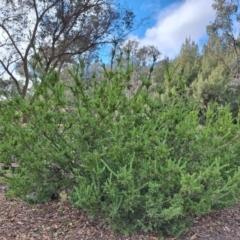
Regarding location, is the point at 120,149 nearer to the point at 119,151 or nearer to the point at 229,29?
the point at 119,151

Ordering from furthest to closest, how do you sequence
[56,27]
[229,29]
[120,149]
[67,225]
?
[229,29], [56,27], [67,225], [120,149]

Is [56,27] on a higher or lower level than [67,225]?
higher

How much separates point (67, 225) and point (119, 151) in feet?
3.48

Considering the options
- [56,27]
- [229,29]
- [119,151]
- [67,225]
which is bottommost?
[67,225]

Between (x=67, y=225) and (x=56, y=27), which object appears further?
(x=56, y=27)

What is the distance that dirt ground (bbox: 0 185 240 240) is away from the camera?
278 centimetres

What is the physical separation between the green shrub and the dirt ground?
0.17 metres

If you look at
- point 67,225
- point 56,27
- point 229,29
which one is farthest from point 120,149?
point 229,29

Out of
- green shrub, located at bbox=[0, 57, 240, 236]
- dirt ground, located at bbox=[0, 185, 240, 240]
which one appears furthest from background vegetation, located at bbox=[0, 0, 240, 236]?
dirt ground, located at bbox=[0, 185, 240, 240]

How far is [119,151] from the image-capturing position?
245 centimetres

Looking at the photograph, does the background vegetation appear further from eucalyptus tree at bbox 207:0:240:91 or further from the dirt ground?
eucalyptus tree at bbox 207:0:240:91

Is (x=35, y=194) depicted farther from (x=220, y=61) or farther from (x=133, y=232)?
(x=220, y=61)

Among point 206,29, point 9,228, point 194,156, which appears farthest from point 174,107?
point 206,29

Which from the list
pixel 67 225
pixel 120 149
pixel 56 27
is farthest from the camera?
pixel 56 27
